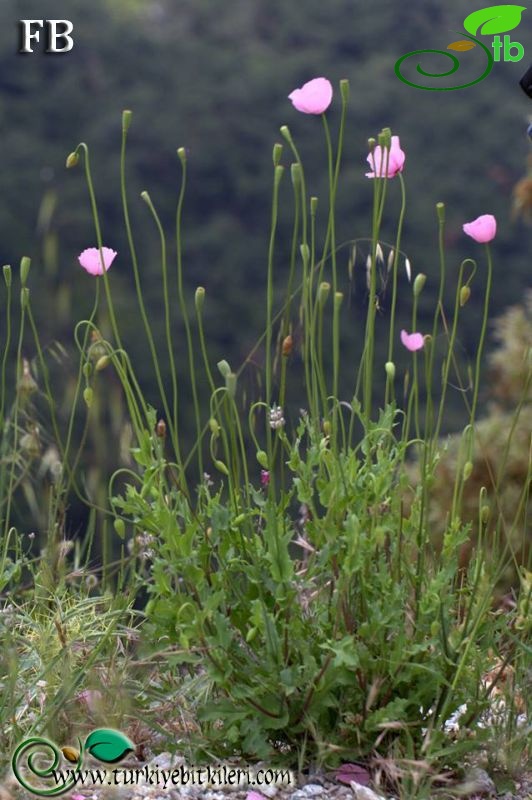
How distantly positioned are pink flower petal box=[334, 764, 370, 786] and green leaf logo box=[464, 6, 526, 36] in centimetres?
108

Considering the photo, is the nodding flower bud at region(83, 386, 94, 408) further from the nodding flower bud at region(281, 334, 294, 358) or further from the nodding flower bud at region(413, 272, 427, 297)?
the nodding flower bud at region(413, 272, 427, 297)

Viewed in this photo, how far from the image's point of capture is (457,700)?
57.7 inches

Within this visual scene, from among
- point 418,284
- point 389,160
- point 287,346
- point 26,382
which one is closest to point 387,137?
point 389,160

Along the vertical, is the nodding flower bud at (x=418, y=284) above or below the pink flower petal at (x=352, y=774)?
above

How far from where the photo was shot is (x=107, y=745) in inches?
57.6

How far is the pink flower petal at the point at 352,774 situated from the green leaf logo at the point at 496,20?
3.55 feet

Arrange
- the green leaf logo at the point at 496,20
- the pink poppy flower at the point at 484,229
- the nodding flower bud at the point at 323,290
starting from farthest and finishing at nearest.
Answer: the green leaf logo at the point at 496,20
the pink poppy flower at the point at 484,229
the nodding flower bud at the point at 323,290

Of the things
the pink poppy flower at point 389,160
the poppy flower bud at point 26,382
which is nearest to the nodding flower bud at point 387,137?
the pink poppy flower at point 389,160

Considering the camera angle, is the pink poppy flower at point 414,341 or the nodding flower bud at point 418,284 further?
the pink poppy flower at point 414,341

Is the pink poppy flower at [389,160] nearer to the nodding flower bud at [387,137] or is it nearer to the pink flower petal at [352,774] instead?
the nodding flower bud at [387,137]

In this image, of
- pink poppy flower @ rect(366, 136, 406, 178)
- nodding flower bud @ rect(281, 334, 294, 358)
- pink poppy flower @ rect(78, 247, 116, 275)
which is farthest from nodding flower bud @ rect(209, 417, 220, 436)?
pink poppy flower @ rect(366, 136, 406, 178)

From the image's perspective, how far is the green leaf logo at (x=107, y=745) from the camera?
1.46 metres

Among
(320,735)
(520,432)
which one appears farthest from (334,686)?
(520,432)

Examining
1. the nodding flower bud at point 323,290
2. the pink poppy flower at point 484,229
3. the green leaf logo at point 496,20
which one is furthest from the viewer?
the green leaf logo at point 496,20
